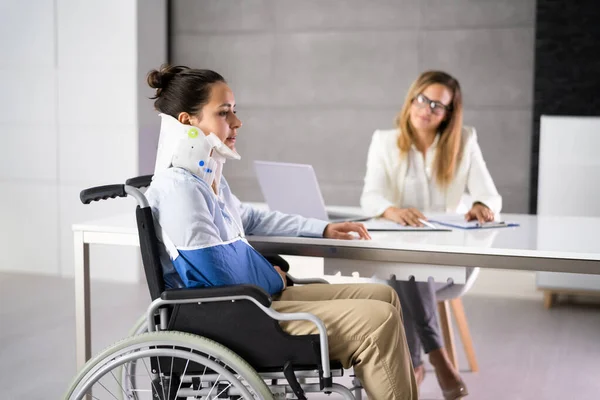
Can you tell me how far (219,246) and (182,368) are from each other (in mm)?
307

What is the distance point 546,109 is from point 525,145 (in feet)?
0.91

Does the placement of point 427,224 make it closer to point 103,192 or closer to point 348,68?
point 103,192

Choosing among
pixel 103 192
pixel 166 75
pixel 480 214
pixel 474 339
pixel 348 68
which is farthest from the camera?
pixel 348 68

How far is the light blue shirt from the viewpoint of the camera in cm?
211

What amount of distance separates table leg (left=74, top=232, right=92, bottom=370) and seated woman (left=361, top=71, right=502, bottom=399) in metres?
0.99

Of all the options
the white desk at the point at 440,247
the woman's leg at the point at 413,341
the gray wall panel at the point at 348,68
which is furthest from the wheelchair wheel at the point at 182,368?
the gray wall panel at the point at 348,68

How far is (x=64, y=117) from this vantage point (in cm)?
510

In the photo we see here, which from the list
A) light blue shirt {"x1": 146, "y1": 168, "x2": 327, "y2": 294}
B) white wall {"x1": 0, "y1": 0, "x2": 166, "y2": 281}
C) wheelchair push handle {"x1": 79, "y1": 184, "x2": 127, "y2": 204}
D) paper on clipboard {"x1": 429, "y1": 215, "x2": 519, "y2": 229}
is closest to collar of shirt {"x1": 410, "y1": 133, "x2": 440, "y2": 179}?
paper on clipboard {"x1": 429, "y1": 215, "x2": 519, "y2": 229}

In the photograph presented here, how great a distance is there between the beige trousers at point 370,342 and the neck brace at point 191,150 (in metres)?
0.45

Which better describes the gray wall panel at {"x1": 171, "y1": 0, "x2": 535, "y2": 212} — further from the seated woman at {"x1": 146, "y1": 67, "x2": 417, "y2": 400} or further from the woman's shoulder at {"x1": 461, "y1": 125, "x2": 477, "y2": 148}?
the seated woman at {"x1": 146, "y1": 67, "x2": 417, "y2": 400}

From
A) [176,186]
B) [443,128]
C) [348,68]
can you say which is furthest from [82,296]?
[348,68]

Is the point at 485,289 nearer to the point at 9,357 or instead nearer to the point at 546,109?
the point at 546,109

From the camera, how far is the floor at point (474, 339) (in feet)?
10.5

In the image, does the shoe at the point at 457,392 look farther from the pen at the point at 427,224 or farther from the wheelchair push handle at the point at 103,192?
the wheelchair push handle at the point at 103,192
